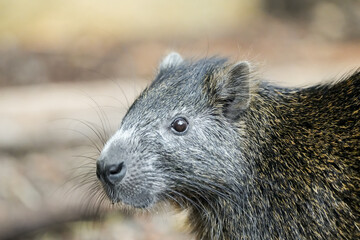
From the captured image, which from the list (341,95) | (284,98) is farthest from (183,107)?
(341,95)

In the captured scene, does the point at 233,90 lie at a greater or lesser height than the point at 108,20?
lesser

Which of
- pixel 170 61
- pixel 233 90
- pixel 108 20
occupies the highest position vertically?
pixel 108 20

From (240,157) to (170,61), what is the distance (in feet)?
4.62

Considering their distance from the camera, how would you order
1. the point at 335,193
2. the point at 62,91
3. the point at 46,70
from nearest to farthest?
the point at 335,193
the point at 62,91
the point at 46,70

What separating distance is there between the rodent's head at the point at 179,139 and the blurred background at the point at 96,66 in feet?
1.48

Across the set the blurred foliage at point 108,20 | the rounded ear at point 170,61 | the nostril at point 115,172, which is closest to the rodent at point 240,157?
the nostril at point 115,172

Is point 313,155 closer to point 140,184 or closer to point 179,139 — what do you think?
point 179,139

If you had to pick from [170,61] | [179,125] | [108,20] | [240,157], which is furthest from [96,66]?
[240,157]

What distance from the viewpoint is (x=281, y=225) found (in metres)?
5.45

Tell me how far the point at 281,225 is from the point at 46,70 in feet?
30.9

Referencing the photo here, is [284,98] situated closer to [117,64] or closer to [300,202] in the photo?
[300,202]

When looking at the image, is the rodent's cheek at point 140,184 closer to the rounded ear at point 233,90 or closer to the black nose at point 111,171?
the black nose at point 111,171

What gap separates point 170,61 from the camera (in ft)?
20.7

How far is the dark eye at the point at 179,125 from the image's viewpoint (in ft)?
17.8
